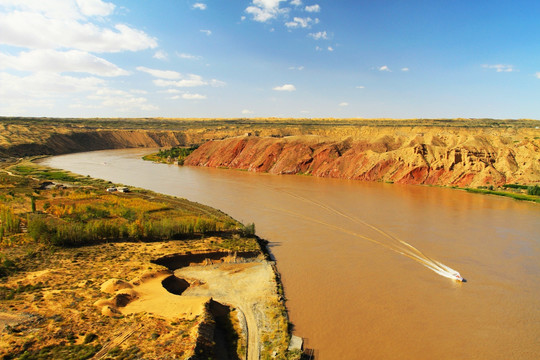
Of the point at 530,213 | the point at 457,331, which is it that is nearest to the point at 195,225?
the point at 457,331

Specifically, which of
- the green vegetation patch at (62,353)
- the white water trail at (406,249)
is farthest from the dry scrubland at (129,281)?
the white water trail at (406,249)

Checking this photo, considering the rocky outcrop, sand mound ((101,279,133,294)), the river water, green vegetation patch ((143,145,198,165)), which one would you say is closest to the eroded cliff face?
green vegetation patch ((143,145,198,165))

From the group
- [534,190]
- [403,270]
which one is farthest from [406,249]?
[534,190]

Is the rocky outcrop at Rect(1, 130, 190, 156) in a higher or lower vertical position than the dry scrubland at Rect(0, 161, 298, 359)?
higher

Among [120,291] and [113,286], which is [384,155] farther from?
[120,291]

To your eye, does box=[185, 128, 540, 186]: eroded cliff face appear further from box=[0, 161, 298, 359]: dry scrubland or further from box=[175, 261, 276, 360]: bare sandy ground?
box=[175, 261, 276, 360]: bare sandy ground

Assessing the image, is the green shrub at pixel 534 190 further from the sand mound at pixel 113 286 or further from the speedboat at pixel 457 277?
the sand mound at pixel 113 286
